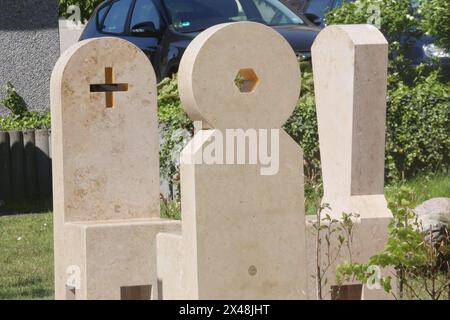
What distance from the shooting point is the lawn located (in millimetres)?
6824

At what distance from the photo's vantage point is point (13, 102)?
15.4 meters

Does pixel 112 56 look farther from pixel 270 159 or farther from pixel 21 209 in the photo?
pixel 21 209

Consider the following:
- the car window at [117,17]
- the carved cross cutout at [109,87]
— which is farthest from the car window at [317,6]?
the carved cross cutout at [109,87]

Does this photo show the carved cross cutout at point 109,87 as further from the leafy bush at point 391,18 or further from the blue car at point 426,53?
the blue car at point 426,53

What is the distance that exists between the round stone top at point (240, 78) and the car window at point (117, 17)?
26.7ft

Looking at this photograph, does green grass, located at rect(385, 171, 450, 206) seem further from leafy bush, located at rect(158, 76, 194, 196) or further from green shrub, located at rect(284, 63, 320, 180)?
leafy bush, located at rect(158, 76, 194, 196)

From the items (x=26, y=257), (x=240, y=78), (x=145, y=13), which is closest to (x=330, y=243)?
(x=240, y=78)

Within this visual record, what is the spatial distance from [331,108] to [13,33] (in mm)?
11215

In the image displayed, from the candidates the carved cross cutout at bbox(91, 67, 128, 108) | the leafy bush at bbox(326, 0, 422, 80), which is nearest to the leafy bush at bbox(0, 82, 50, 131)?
the leafy bush at bbox(326, 0, 422, 80)

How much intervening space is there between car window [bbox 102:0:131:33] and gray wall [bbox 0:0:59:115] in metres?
2.99

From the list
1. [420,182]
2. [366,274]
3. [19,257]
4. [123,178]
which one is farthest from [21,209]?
[366,274]

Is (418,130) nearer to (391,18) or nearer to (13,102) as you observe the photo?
(391,18)

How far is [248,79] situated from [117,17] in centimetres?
851

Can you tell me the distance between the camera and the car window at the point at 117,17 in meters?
12.7
